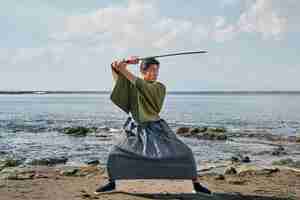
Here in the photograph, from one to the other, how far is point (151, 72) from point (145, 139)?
1.11 m

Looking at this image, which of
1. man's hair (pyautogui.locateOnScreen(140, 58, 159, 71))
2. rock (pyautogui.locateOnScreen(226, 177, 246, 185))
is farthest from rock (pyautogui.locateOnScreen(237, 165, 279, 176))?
man's hair (pyautogui.locateOnScreen(140, 58, 159, 71))

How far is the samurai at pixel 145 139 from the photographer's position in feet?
24.9

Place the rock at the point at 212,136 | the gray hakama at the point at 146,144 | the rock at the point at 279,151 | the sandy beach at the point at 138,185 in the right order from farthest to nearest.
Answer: the rock at the point at 212,136 < the rock at the point at 279,151 < the sandy beach at the point at 138,185 < the gray hakama at the point at 146,144

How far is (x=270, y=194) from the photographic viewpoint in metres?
8.46

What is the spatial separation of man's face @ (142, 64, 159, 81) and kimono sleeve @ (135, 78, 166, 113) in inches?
4.8

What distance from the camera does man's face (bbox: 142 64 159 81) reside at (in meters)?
7.88

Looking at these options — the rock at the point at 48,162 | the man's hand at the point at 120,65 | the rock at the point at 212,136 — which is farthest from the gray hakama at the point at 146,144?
the rock at the point at 212,136

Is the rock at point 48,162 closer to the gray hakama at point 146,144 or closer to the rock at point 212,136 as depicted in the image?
the gray hakama at point 146,144

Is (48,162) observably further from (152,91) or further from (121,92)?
(152,91)

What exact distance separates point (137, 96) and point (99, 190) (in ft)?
5.64

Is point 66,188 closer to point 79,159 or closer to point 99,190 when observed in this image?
point 99,190

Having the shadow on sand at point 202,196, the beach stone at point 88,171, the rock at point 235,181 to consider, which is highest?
the shadow on sand at point 202,196

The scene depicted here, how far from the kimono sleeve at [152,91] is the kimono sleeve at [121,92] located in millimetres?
266

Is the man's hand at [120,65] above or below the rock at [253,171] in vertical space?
above
